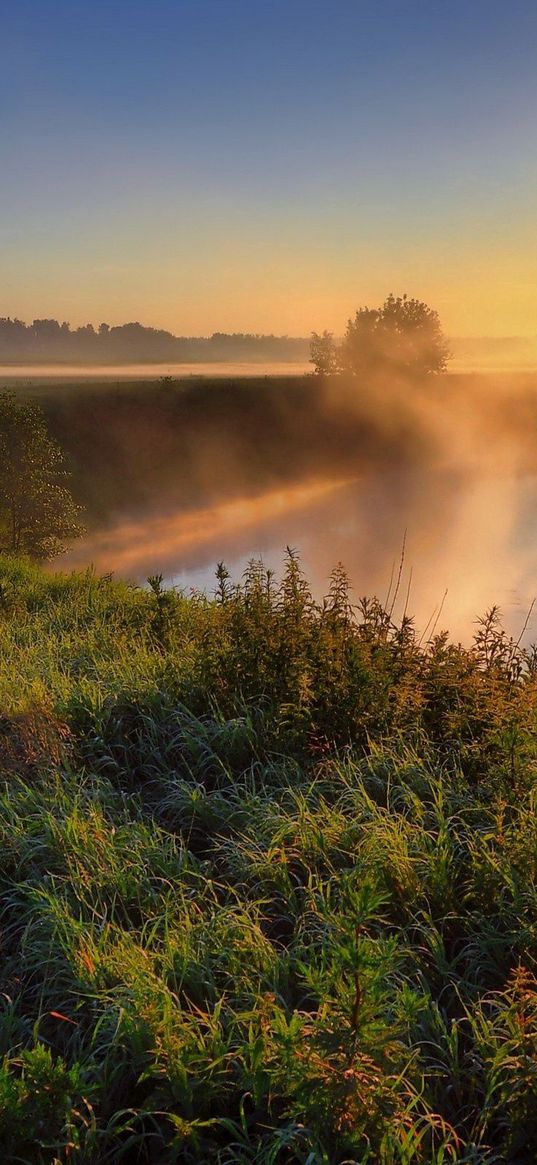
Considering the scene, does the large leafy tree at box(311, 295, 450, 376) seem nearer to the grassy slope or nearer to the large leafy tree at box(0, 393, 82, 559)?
the large leafy tree at box(0, 393, 82, 559)

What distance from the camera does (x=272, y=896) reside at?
3.62m

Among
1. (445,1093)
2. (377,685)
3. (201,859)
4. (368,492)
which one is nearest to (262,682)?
(377,685)

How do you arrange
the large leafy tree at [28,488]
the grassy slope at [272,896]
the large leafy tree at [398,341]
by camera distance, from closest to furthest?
the grassy slope at [272,896], the large leafy tree at [28,488], the large leafy tree at [398,341]

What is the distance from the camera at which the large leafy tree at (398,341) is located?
63.0 m

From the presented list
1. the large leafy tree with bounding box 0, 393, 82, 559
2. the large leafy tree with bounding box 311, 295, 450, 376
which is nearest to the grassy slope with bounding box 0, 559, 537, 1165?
the large leafy tree with bounding box 0, 393, 82, 559

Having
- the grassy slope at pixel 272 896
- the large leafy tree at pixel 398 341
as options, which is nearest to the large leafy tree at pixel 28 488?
the grassy slope at pixel 272 896

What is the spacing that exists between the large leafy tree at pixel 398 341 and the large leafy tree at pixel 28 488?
155 ft

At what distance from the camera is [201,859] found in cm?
403

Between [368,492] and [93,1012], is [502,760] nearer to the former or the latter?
[93,1012]

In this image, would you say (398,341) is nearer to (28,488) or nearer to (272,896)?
(28,488)

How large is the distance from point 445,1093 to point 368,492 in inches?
1854

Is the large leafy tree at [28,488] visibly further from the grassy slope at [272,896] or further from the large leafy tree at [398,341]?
the large leafy tree at [398,341]

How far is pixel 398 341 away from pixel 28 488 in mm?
50837

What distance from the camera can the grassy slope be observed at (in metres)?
2.31
